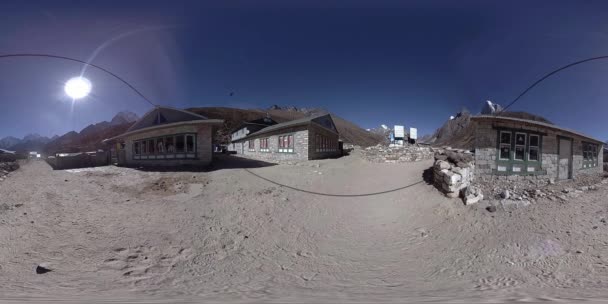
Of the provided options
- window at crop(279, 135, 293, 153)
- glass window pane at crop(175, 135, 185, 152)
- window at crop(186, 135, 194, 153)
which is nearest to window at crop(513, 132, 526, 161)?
window at crop(279, 135, 293, 153)

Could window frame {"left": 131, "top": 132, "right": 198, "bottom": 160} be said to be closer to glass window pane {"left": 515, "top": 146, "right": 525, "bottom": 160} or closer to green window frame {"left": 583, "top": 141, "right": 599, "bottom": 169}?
glass window pane {"left": 515, "top": 146, "right": 525, "bottom": 160}

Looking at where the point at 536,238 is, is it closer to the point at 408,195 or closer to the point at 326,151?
the point at 408,195

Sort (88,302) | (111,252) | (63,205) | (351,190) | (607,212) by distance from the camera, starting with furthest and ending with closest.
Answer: (351,190) < (63,205) < (607,212) < (111,252) < (88,302)

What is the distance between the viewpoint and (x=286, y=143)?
981 inches

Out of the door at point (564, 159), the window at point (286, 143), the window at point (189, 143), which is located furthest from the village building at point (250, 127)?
the door at point (564, 159)

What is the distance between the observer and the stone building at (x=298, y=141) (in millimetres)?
22984

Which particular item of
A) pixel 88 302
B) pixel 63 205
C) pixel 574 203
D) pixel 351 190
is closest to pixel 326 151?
pixel 351 190

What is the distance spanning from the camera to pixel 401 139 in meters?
29.8

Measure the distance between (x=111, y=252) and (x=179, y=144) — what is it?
14642 mm

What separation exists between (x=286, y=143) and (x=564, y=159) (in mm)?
19313

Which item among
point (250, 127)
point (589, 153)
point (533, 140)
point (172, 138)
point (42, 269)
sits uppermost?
point (250, 127)

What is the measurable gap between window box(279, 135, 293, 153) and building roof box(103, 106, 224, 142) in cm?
760

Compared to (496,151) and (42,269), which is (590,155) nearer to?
(496,151)

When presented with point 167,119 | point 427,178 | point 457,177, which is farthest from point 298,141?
point 457,177
